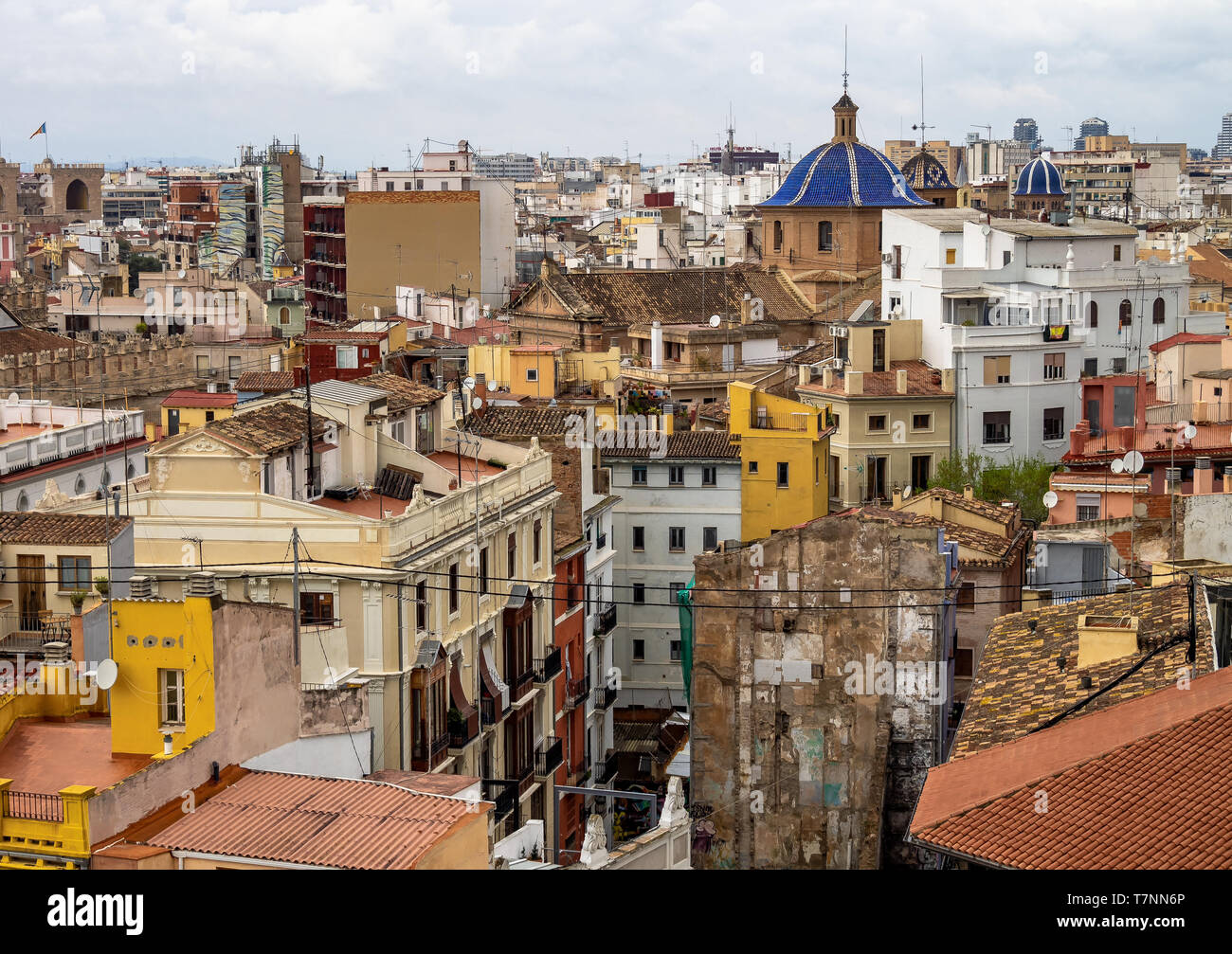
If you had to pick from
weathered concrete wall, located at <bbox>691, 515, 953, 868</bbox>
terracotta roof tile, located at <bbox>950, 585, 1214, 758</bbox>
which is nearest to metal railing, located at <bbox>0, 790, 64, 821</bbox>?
terracotta roof tile, located at <bbox>950, 585, 1214, 758</bbox>

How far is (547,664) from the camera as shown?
30.1 m

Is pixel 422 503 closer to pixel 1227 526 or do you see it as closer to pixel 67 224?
pixel 1227 526

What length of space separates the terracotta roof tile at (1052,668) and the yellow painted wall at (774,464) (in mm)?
16946

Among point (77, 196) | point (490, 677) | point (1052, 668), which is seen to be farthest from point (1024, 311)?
point (77, 196)

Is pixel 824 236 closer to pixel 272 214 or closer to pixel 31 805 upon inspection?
pixel 272 214

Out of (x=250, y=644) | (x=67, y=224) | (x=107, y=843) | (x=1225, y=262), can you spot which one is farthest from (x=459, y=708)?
(x=67, y=224)

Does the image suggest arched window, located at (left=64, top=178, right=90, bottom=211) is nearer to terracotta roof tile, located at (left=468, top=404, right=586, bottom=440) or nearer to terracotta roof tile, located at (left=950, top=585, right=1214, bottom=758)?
terracotta roof tile, located at (left=468, top=404, right=586, bottom=440)

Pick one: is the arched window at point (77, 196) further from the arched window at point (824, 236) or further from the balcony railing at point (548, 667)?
the balcony railing at point (548, 667)

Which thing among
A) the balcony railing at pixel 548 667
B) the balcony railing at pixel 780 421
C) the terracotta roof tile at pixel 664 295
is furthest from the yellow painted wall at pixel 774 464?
the terracotta roof tile at pixel 664 295

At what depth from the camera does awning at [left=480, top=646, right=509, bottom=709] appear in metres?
27.3

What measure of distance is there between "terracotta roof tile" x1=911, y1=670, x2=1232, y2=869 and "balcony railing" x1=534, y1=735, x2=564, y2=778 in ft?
43.9

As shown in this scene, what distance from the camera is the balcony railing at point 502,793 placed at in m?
25.2

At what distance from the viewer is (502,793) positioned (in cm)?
2583
